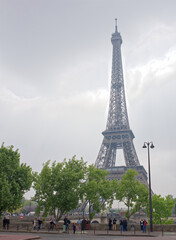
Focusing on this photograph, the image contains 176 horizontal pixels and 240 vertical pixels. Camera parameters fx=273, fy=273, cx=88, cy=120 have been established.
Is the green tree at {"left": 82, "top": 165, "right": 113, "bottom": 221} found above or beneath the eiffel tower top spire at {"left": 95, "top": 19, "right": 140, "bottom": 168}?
beneath

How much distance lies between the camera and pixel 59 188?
4653 centimetres

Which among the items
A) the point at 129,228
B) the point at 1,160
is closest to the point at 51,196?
the point at 1,160

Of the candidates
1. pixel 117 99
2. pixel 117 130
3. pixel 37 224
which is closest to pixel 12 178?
pixel 37 224

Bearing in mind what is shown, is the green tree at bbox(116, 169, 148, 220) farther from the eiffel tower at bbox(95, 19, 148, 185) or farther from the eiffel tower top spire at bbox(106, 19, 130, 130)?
the eiffel tower top spire at bbox(106, 19, 130, 130)

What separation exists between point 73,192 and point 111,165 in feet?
209

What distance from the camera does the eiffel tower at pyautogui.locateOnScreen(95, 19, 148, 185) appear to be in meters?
102

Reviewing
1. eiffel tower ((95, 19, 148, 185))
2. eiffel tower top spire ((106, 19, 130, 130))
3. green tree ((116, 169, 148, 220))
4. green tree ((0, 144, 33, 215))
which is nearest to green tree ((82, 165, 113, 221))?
green tree ((116, 169, 148, 220))

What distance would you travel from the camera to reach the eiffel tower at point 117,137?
10181 cm

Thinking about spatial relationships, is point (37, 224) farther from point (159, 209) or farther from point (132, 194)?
point (159, 209)

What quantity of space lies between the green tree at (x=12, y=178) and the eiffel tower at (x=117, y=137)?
60.0 m

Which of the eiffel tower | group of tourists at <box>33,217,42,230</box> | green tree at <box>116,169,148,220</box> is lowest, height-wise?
group of tourists at <box>33,217,42,230</box>

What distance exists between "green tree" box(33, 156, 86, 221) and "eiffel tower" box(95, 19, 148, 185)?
53568 millimetres

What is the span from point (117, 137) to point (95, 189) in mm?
59123

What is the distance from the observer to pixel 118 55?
133 metres
